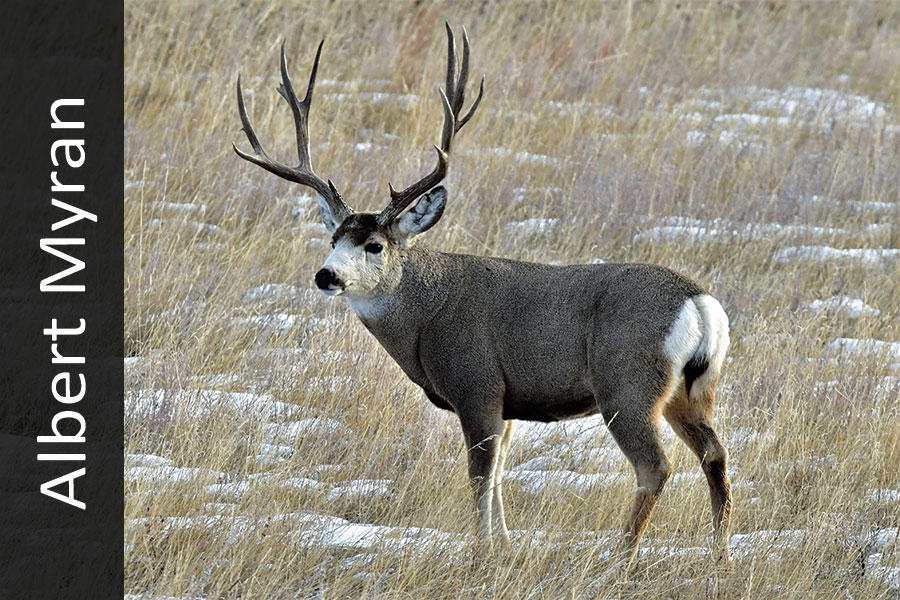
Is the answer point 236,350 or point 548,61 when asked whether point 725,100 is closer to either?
point 548,61

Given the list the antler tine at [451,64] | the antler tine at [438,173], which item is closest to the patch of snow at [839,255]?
the antler tine at [451,64]

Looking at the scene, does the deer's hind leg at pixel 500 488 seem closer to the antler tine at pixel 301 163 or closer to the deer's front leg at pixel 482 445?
the deer's front leg at pixel 482 445

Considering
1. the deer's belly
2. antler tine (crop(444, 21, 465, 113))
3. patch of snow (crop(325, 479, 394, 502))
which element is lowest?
patch of snow (crop(325, 479, 394, 502))

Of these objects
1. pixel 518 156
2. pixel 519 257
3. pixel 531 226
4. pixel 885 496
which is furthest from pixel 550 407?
pixel 518 156

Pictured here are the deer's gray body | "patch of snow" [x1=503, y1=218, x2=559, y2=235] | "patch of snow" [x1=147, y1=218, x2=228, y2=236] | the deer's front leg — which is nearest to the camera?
the deer's gray body

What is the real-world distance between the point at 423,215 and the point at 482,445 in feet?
3.38

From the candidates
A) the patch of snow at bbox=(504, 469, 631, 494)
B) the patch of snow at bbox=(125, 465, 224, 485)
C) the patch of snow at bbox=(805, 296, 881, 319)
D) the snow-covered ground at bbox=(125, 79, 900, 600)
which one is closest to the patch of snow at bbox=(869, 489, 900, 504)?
the snow-covered ground at bbox=(125, 79, 900, 600)

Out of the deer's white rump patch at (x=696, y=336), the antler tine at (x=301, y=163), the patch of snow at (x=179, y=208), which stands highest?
the antler tine at (x=301, y=163)

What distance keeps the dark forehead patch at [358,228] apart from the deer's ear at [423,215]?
4.3 inches

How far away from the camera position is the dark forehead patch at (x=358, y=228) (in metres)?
4.96

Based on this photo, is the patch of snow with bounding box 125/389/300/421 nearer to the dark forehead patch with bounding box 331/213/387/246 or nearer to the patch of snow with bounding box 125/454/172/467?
the patch of snow with bounding box 125/454/172/467

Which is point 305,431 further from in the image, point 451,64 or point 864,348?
point 864,348

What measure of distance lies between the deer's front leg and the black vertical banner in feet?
4.53

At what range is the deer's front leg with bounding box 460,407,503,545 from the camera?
187 inches
